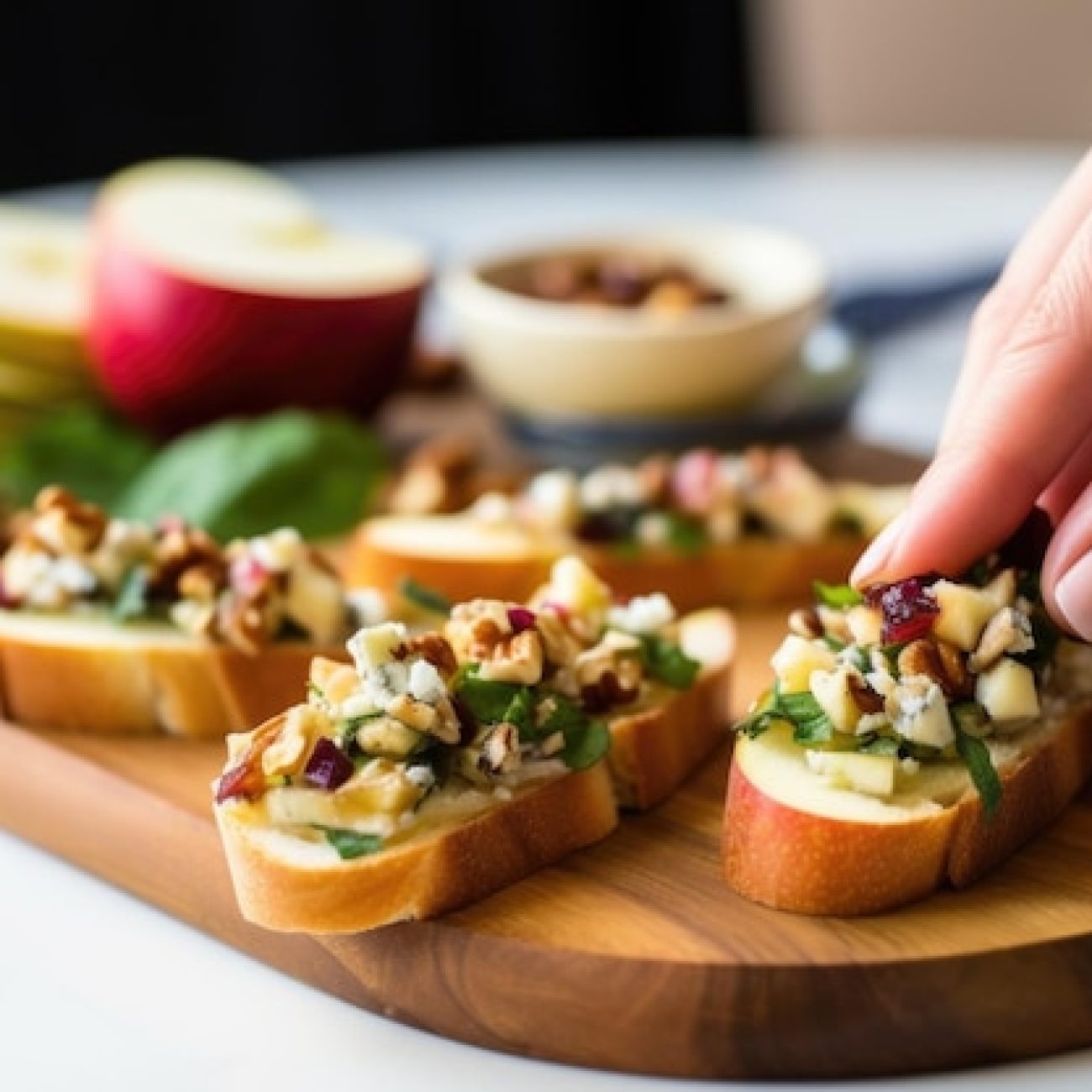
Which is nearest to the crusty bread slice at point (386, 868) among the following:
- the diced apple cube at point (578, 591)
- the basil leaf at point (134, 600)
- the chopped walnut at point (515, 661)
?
the chopped walnut at point (515, 661)

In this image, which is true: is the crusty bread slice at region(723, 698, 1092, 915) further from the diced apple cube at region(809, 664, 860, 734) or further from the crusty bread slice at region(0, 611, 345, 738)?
the crusty bread slice at region(0, 611, 345, 738)

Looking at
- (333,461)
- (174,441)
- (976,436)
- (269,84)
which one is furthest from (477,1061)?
(269,84)

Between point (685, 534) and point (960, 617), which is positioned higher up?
point (960, 617)

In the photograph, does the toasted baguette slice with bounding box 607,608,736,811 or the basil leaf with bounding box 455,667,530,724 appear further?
the toasted baguette slice with bounding box 607,608,736,811

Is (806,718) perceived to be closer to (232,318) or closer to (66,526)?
(66,526)

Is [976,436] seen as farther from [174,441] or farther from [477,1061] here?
[174,441]

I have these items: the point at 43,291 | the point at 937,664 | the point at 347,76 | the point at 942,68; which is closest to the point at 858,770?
the point at 937,664

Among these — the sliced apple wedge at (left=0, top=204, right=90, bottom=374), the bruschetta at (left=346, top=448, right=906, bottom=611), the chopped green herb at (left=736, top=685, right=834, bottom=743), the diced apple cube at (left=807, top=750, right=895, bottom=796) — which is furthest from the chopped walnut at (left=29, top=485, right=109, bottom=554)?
the sliced apple wedge at (left=0, top=204, right=90, bottom=374)

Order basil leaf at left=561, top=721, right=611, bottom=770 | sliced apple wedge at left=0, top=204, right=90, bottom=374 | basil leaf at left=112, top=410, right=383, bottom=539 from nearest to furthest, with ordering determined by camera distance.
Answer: basil leaf at left=561, top=721, right=611, bottom=770, basil leaf at left=112, top=410, right=383, bottom=539, sliced apple wedge at left=0, top=204, right=90, bottom=374
